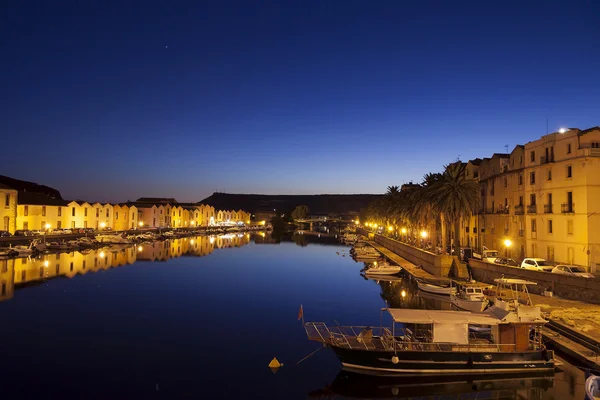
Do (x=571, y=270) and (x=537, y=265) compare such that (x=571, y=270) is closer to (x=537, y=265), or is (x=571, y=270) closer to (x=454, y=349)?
(x=537, y=265)

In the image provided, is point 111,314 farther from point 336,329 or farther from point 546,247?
point 546,247

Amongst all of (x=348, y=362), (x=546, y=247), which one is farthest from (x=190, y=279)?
(x=546, y=247)

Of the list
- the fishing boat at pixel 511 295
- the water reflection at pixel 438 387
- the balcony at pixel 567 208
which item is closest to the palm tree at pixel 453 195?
the balcony at pixel 567 208

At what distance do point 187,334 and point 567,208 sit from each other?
40643 millimetres

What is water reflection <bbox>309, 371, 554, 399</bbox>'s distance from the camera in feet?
77.6

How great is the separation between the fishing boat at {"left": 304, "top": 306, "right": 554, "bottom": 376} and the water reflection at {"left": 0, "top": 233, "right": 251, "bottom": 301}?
4037 centimetres

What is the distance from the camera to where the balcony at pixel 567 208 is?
45841 mm

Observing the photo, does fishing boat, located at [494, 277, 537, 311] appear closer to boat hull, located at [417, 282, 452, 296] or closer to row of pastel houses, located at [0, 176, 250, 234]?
boat hull, located at [417, 282, 452, 296]

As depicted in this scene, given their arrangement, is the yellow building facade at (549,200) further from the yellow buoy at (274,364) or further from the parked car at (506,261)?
the yellow buoy at (274,364)

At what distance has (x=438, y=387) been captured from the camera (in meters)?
24.4

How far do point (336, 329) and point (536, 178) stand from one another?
111ft

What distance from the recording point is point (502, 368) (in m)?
25.2

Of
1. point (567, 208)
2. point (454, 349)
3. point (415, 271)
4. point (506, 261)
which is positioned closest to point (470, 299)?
point (506, 261)

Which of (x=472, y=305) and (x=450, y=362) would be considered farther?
(x=472, y=305)
